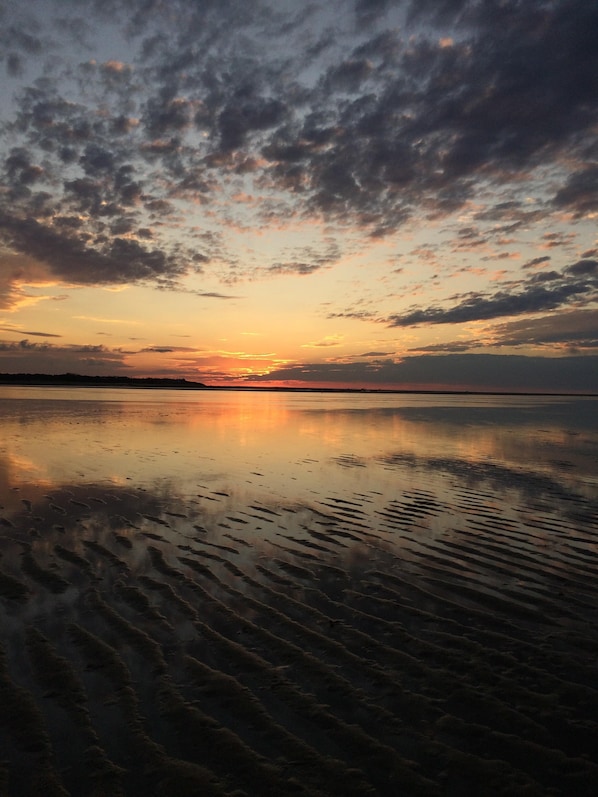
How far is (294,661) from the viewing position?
613 centimetres

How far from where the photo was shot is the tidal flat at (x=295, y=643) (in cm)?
442

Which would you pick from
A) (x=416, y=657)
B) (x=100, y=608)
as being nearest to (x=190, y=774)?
(x=416, y=657)

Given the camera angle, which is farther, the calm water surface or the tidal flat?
the calm water surface

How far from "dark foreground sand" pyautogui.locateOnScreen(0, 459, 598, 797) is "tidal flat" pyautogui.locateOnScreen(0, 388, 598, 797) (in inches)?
1.0

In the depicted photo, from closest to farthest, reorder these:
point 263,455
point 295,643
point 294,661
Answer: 1. point 294,661
2. point 295,643
3. point 263,455

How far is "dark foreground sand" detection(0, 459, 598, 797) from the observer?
172 inches

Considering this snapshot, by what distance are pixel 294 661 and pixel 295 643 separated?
0.44 metres

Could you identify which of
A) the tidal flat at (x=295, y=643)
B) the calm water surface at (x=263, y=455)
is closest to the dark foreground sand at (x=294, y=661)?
the tidal flat at (x=295, y=643)

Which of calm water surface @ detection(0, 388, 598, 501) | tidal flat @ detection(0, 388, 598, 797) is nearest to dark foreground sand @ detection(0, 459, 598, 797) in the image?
tidal flat @ detection(0, 388, 598, 797)

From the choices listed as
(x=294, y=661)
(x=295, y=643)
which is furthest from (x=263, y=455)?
(x=294, y=661)

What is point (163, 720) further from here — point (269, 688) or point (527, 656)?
point (527, 656)

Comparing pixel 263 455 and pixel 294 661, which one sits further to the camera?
pixel 263 455

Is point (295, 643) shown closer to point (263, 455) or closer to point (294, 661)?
point (294, 661)

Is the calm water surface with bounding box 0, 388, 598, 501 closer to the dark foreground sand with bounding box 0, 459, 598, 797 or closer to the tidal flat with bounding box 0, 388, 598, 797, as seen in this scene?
the tidal flat with bounding box 0, 388, 598, 797
